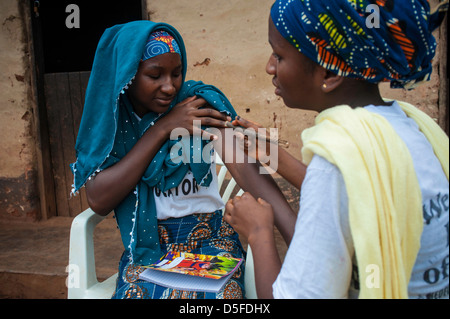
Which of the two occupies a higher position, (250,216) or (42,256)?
(250,216)

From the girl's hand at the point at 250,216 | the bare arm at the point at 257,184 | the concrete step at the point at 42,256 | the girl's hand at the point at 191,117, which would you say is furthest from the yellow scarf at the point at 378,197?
the concrete step at the point at 42,256

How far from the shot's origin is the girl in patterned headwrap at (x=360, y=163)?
3.09ft

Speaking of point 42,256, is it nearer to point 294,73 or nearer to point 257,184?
point 257,184

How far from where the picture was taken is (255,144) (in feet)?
5.20

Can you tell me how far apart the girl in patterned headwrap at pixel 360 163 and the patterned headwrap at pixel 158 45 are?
1.94 feet

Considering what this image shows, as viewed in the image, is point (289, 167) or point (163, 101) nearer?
point (289, 167)

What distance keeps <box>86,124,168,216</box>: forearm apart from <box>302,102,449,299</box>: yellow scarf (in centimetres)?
84

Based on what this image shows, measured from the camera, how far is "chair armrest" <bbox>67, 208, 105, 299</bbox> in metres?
1.74

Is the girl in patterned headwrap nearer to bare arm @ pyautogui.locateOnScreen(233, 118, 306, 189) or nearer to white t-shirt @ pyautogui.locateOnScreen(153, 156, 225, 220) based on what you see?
bare arm @ pyautogui.locateOnScreen(233, 118, 306, 189)

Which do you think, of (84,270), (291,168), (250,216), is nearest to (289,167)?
(291,168)

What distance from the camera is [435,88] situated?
311cm

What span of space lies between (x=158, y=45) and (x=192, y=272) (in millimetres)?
959

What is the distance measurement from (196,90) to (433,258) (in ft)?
4.04
